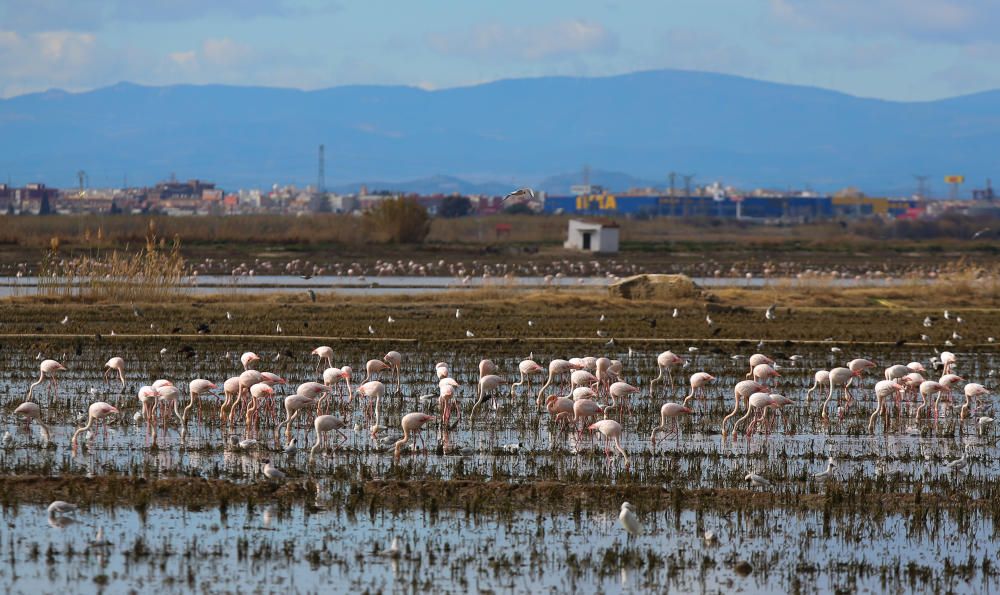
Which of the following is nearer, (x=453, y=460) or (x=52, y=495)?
(x=52, y=495)

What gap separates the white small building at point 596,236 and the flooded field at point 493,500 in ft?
182

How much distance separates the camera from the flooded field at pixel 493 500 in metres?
10.4

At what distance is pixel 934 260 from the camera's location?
74125 mm

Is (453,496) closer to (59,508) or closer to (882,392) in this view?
(59,508)

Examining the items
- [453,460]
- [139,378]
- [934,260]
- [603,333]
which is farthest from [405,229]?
[453,460]

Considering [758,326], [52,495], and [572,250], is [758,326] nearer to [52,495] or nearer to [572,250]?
[52,495]

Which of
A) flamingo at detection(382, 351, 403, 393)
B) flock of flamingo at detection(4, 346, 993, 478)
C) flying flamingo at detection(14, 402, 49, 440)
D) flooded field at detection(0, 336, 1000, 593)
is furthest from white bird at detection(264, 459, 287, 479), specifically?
flamingo at detection(382, 351, 403, 393)

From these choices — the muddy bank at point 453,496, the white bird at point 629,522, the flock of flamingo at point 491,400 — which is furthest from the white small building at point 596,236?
the white bird at point 629,522

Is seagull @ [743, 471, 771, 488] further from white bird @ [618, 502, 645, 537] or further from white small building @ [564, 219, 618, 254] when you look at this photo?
white small building @ [564, 219, 618, 254]

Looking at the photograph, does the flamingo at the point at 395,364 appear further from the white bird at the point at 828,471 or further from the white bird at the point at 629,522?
the white bird at the point at 629,522

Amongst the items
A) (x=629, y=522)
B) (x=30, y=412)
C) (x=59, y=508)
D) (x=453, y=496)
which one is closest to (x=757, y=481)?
(x=629, y=522)

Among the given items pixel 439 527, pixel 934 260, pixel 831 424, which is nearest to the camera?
pixel 439 527

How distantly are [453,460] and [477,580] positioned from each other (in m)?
4.29

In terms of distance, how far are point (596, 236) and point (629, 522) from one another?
2535 inches
